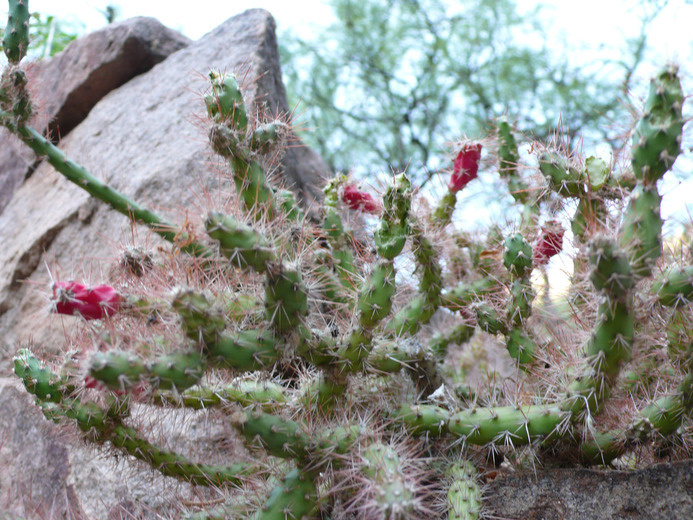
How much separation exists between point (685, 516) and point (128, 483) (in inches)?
53.6

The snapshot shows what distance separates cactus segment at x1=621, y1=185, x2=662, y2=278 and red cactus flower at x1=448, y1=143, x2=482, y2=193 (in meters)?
0.63

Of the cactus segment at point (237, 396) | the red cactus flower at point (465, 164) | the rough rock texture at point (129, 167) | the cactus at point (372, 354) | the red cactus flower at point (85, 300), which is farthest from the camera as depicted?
the rough rock texture at point (129, 167)

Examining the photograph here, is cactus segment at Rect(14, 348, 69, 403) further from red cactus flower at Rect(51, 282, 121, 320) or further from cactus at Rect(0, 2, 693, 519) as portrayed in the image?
red cactus flower at Rect(51, 282, 121, 320)

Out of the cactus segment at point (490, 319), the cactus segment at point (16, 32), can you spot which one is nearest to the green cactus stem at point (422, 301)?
the cactus segment at point (490, 319)

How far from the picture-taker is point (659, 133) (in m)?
1.06

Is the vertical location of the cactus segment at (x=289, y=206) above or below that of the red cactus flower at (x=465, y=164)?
below

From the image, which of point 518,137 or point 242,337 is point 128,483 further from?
point 518,137

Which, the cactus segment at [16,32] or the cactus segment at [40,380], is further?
the cactus segment at [16,32]

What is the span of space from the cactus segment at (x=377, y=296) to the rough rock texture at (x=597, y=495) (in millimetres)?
453

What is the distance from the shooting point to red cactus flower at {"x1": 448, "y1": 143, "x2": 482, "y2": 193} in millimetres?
1663

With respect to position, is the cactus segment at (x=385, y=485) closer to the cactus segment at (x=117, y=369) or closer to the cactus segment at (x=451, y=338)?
the cactus segment at (x=117, y=369)

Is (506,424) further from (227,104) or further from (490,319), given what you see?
(227,104)

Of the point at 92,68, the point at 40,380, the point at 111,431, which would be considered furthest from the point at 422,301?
the point at 92,68

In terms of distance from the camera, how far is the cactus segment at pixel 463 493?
3.92 ft
